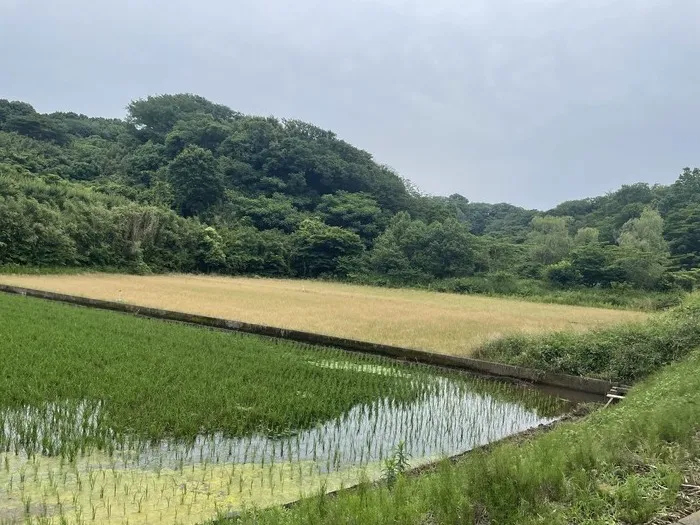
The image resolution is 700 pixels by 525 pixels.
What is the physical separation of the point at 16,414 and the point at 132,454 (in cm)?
176

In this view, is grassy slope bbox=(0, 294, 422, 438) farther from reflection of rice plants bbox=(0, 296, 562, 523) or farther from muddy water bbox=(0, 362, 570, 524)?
muddy water bbox=(0, 362, 570, 524)

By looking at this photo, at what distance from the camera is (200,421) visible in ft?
21.3

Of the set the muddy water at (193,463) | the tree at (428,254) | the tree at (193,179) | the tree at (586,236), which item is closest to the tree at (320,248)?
the tree at (428,254)

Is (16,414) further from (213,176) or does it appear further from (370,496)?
(213,176)

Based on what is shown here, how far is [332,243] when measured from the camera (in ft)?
148

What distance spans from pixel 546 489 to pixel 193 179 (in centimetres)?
4709

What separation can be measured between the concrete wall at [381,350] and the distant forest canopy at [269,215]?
14.5 metres

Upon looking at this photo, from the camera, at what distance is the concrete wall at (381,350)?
10797 mm

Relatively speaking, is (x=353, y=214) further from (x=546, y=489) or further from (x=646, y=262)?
(x=546, y=489)

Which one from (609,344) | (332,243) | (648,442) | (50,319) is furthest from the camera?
(332,243)

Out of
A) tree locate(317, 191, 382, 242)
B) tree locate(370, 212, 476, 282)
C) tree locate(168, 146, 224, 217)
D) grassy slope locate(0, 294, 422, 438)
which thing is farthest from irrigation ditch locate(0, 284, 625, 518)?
tree locate(317, 191, 382, 242)

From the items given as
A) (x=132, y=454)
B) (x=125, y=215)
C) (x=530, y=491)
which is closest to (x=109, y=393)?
(x=132, y=454)

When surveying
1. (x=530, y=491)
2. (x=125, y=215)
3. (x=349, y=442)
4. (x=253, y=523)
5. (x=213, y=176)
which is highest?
(x=213, y=176)

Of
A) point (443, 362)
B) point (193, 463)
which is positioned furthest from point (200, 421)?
point (443, 362)
